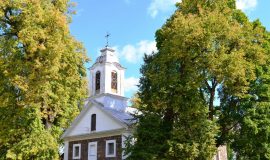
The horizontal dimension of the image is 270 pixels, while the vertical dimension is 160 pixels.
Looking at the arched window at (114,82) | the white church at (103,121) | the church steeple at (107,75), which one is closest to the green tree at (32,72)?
the white church at (103,121)

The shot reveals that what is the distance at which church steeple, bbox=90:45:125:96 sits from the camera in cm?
3612

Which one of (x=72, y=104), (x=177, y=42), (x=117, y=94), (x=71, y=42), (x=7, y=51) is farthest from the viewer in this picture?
(x=117, y=94)

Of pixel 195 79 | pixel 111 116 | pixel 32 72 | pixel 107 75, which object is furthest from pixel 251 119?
pixel 107 75

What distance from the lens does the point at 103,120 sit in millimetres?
32031

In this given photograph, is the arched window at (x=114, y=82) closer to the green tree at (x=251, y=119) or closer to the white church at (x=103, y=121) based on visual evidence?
the white church at (x=103, y=121)

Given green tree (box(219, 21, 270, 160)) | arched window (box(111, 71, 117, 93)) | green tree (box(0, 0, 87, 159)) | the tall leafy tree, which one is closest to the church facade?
arched window (box(111, 71, 117, 93))

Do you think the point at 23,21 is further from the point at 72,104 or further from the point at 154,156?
the point at 154,156

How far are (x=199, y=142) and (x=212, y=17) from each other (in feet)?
24.5

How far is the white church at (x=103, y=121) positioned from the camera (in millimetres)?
30672

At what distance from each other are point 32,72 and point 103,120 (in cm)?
997

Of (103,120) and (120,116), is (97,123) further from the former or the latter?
(120,116)

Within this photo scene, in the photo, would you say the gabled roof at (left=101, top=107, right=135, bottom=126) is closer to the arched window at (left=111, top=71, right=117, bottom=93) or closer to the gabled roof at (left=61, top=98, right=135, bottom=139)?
the gabled roof at (left=61, top=98, right=135, bottom=139)

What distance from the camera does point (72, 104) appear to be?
102 ft

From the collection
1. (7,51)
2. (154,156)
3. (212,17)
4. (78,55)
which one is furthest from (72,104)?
(212,17)
